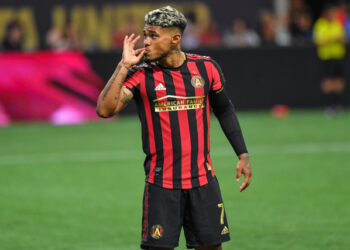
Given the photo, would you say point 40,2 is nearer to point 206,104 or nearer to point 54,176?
point 54,176

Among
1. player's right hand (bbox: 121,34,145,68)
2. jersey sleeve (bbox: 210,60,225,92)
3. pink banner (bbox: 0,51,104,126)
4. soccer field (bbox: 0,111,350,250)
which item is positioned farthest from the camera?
pink banner (bbox: 0,51,104,126)

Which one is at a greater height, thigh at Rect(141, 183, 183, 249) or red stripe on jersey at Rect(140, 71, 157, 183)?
red stripe on jersey at Rect(140, 71, 157, 183)

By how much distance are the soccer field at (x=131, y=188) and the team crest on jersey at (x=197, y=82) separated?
7.42 feet

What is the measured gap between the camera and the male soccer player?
4723mm

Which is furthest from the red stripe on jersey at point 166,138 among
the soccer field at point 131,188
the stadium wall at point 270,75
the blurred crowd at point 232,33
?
the stadium wall at point 270,75

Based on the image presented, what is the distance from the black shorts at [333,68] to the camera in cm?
1764

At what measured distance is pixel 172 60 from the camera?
15.9 ft

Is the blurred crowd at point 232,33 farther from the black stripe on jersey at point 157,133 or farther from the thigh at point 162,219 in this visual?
the thigh at point 162,219

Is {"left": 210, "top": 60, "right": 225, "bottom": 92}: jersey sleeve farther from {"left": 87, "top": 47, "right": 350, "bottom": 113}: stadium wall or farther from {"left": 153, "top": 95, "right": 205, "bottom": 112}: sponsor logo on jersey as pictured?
{"left": 87, "top": 47, "right": 350, "bottom": 113}: stadium wall

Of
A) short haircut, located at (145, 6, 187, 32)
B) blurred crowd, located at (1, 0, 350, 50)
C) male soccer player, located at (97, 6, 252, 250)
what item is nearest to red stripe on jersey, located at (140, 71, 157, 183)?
male soccer player, located at (97, 6, 252, 250)

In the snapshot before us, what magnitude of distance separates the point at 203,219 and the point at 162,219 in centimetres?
26

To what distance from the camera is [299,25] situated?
20641 mm

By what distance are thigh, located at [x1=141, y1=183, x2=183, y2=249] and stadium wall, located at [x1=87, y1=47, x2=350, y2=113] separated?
13.4m

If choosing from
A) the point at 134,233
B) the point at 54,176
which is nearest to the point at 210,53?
the point at 54,176
